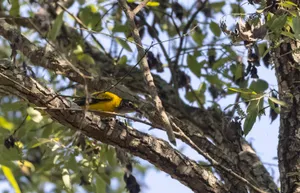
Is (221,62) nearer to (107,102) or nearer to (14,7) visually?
(107,102)

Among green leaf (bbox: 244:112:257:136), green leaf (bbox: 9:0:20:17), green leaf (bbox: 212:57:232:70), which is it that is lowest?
green leaf (bbox: 244:112:257:136)

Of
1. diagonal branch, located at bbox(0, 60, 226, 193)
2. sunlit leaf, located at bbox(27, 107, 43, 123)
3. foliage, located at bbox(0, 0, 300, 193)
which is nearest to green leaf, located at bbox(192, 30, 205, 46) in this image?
foliage, located at bbox(0, 0, 300, 193)

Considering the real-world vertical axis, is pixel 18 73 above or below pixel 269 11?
below

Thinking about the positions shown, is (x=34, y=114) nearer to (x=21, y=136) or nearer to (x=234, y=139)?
(x=21, y=136)

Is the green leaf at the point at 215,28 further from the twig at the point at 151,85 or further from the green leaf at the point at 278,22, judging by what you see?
the green leaf at the point at 278,22

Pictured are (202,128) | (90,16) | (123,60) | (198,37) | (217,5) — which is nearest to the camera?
(202,128)

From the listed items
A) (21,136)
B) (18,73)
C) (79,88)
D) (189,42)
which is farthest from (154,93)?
(189,42)

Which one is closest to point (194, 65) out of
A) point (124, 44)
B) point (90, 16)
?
point (124, 44)

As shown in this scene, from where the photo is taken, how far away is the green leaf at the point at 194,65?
4.00 meters

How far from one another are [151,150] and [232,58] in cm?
128

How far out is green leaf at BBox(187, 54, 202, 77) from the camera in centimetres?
400

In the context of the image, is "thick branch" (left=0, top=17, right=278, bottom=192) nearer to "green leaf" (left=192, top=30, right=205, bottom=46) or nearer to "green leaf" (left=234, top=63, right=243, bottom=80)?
"green leaf" (left=234, top=63, right=243, bottom=80)

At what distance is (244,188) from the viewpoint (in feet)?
9.64

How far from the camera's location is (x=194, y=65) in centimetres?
400
